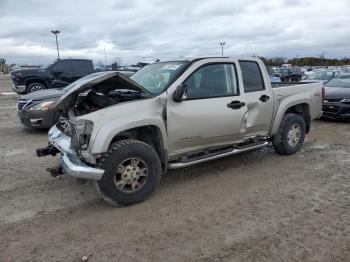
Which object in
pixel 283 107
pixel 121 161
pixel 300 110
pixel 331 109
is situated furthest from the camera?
pixel 331 109

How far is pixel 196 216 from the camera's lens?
4.06m

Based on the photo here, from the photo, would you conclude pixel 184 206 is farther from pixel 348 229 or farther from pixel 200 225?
pixel 348 229

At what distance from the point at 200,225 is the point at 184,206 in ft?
1.80

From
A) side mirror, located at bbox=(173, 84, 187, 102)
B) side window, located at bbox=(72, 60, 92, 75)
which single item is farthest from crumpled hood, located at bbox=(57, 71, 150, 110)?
side window, located at bbox=(72, 60, 92, 75)

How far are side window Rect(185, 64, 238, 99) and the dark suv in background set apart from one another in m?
11.2

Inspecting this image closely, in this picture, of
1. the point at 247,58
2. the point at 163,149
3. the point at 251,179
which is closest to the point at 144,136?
the point at 163,149

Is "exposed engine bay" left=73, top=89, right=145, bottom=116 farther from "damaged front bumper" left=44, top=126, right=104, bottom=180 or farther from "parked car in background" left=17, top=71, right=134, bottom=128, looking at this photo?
"parked car in background" left=17, top=71, right=134, bottom=128

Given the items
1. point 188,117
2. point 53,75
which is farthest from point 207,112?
point 53,75

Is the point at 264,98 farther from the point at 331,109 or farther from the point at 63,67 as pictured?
the point at 63,67

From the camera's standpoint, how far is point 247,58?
580 centimetres

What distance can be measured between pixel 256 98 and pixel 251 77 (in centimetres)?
37

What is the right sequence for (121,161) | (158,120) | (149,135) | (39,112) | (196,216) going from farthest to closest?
(39,112)
(149,135)
(158,120)
(121,161)
(196,216)

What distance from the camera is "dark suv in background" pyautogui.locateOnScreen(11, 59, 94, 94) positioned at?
15281 mm

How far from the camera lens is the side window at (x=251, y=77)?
557cm
